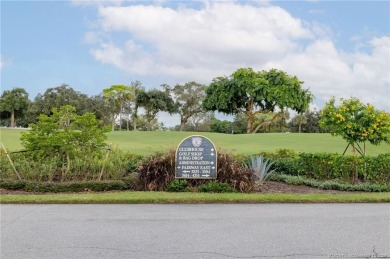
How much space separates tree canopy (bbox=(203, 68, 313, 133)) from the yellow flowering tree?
34.5 m

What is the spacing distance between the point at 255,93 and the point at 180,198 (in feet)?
136

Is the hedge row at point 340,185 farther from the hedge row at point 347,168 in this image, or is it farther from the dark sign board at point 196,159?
the dark sign board at point 196,159

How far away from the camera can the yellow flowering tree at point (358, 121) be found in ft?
48.7

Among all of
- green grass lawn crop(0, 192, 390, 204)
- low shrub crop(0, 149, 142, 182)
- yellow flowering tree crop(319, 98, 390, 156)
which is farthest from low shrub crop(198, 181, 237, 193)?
yellow flowering tree crop(319, 98, 390, 156)

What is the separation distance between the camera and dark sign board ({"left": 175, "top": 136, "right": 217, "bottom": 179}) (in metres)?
12.3

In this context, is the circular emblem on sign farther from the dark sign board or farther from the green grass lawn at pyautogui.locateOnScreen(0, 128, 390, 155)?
the green grass lawn at pyautogui.locateOnScreen(0, 128, 390, 155)

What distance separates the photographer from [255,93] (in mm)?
50750

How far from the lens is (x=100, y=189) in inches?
477
